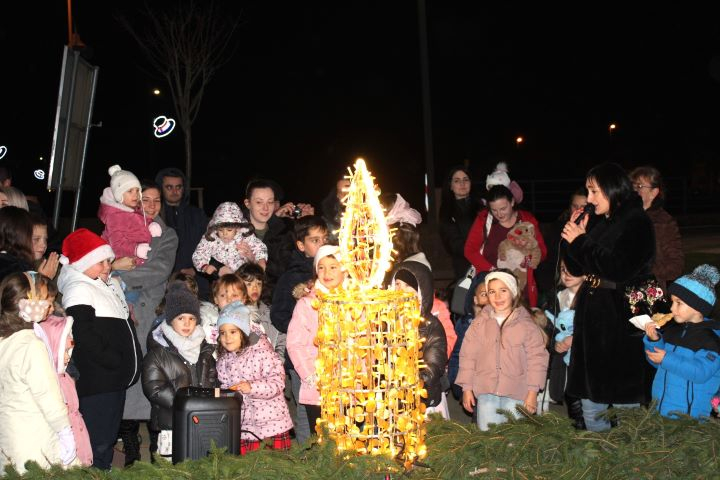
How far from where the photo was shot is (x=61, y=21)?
24.6m

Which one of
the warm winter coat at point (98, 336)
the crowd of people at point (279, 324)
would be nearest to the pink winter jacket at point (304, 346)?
the crowd of people at point (279, 324)

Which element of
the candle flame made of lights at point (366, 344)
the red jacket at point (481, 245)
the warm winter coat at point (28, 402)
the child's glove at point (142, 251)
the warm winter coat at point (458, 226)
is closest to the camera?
the candle flame made of lights at point (366, 344)

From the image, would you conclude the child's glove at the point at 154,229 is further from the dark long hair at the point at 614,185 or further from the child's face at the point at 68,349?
the dark long hair at the point at 614,185

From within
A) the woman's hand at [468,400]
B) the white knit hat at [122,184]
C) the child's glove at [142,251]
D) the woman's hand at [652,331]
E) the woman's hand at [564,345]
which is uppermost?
the white knit hat at [122,184]

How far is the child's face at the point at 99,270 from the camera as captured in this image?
5.45 m

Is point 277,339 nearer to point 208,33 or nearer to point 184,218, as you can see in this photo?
point 184,218

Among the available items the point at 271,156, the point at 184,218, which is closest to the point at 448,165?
the point at 271,156

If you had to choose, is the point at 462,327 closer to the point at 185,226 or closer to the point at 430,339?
the point at 430,339

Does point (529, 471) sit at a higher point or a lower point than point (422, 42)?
lower

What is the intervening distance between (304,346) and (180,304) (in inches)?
38.0

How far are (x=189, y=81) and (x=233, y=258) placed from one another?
1857cm

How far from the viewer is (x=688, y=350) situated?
487 centimetres

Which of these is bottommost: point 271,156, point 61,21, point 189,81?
point 271,156

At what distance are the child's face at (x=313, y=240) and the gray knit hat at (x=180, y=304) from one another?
0.96 meters
